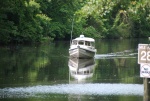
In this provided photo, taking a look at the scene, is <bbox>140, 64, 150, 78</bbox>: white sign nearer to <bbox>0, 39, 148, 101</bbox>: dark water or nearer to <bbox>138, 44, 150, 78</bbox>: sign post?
<bbox>138, 44, 150, 78</bbox>: sign post

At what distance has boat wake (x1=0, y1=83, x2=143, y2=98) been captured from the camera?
65.2ft

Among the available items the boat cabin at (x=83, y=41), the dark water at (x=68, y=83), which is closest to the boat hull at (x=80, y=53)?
the boat cabin at (x=83, y=41)

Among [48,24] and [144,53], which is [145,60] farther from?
[48,24]

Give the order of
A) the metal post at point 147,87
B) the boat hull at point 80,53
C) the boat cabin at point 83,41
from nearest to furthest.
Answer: the metal post at point 147,87, the boat hull at point 80,53, the boat cabin at point 83,41

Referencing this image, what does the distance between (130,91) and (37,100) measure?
547cm

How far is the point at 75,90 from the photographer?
21359 millimetres

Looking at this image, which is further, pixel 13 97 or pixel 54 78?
pixel 54 78

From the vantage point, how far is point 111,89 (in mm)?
21672

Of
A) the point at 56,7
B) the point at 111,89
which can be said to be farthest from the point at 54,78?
the point at 56,7

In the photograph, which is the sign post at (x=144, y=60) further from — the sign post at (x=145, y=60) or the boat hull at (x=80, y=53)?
the boat hull at (x=80, y=53)

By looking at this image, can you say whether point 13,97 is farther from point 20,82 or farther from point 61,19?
point 61,19

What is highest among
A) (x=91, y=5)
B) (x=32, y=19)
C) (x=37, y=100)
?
(x=32, y=19)

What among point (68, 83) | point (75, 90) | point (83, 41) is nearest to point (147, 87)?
point (75, 90)

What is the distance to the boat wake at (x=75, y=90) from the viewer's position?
65.2 feet
